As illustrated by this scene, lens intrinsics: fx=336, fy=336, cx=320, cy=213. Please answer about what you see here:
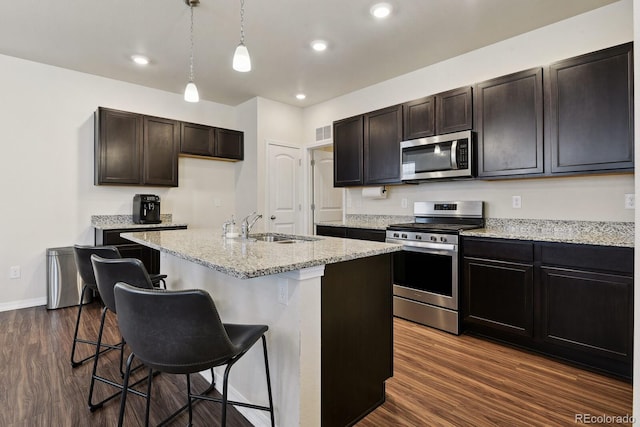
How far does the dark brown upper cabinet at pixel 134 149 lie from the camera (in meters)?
3.99

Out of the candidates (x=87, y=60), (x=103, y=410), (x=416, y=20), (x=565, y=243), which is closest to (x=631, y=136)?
(x=565, y=243)

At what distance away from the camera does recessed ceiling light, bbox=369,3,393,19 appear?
2.68 meters

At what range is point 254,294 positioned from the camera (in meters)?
1.79

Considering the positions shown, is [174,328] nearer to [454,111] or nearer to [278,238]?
[278,238]

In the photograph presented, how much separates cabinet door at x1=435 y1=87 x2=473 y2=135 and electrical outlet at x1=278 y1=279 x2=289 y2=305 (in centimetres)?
255

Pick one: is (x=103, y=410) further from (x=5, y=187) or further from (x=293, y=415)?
(x=5, y=187)

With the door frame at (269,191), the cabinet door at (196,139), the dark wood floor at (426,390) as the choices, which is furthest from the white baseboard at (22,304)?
the door frame at (269,191)

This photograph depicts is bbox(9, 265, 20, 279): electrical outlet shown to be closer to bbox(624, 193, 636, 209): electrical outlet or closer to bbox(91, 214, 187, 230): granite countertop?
bbox(91, 214, 187, 230): granite countertop

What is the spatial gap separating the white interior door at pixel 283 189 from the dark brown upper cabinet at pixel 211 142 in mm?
554

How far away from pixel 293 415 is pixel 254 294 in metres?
0.60

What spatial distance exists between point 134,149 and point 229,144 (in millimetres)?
1338

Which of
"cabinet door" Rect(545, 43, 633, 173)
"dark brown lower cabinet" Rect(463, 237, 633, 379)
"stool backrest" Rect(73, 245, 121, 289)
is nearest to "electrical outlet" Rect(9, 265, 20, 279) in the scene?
"stool backrest" Rect(73, 245, 121, 289)

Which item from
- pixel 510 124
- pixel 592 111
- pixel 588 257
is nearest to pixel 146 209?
pixel 510 124

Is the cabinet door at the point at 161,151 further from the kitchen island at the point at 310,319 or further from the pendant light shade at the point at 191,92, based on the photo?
the kitchen island at the point at 310,319
